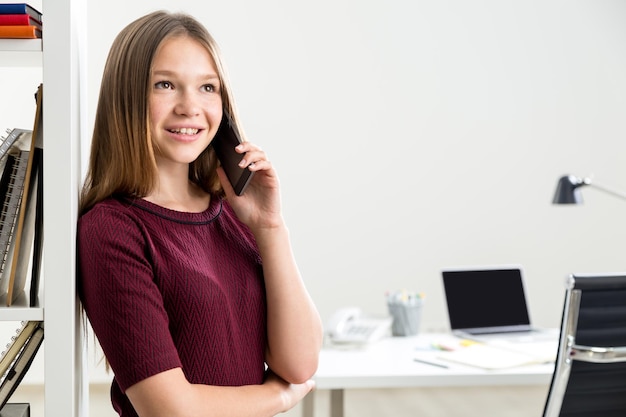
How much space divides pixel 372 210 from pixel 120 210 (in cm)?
353

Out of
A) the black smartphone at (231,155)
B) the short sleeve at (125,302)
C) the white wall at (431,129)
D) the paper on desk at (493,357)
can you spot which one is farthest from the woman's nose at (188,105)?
the white wall at (431,129)

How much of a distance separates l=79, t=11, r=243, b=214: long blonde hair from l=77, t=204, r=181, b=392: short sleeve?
78 mm

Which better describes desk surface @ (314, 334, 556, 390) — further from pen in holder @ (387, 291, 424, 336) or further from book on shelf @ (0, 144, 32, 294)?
book on shelf @ (0, 144, 32, 294)

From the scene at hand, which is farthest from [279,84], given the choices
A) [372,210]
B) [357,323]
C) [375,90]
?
[357,323]

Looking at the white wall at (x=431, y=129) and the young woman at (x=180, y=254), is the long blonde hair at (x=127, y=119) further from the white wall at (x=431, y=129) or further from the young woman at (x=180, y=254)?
the white wall at (x=431, y=129)

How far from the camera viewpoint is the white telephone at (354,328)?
282 cm

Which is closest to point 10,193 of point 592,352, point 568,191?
point 592,352

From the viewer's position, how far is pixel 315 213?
4.68 meters

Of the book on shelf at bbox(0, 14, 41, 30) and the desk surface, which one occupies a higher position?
the book on shelf at bbox(0, 14, 41, 30)

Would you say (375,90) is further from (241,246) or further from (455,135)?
(241,246)

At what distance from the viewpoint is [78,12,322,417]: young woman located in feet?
3.89

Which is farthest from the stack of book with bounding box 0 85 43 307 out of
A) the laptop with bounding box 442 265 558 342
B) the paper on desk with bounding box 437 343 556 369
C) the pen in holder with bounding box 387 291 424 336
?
the laptop with bounding box 442 265 558 342

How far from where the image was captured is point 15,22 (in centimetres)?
121

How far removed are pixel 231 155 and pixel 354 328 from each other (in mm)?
1652
